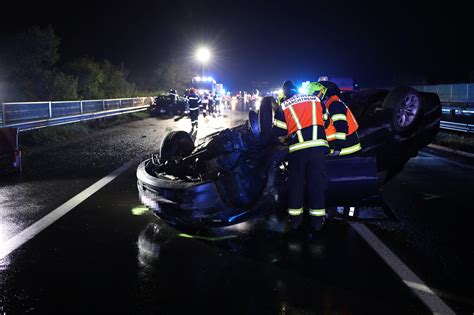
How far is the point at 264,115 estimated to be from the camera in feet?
16.9

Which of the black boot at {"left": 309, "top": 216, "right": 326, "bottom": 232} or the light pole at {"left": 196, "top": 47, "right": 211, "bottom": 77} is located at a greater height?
the light pole at {"left": 196, "top": 47, "right": 211, "bottom": 77}

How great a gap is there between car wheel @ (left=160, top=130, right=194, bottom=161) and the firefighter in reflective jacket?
6.82 ft

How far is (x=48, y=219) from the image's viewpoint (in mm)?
6242

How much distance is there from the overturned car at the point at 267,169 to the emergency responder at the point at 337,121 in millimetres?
107

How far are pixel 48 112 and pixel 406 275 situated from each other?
15767 millimetres

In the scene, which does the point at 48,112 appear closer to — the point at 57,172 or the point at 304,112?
the point at 57,172

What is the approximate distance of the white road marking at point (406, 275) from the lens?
148 inches

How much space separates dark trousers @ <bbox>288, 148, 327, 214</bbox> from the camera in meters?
5.04

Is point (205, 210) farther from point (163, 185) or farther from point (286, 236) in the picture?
point (286, 236)

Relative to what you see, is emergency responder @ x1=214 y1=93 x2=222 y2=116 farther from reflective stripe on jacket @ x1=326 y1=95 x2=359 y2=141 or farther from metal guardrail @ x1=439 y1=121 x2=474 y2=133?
reflective stripe on jacket @ x1=326 y1=95 x2=359 y2=141

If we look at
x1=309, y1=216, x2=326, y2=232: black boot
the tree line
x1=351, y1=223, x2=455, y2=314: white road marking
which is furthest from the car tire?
the tree line

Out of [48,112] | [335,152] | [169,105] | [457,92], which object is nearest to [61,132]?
[48,112]

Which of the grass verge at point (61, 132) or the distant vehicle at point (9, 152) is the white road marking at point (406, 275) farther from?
the grass verge at point (61, 132)

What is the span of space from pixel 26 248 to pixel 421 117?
4.32 metres
